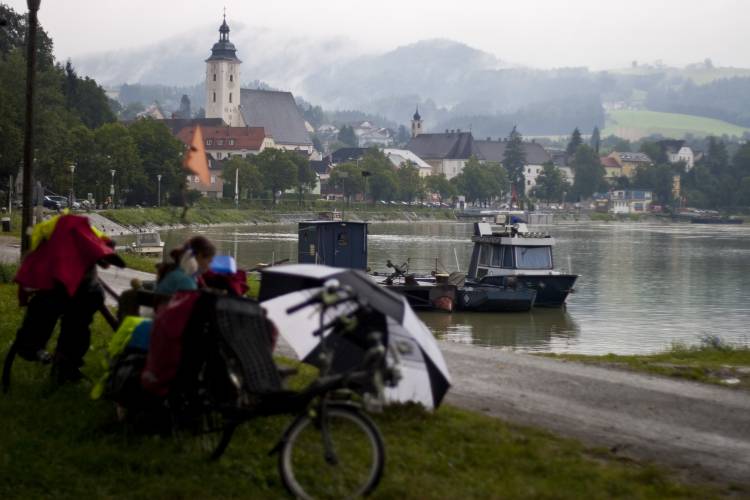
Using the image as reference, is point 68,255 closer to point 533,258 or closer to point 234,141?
point 533,258

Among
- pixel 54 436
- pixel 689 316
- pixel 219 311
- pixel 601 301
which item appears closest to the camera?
pixel 219 311

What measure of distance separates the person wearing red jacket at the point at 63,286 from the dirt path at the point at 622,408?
357cm

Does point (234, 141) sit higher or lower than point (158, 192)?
higher

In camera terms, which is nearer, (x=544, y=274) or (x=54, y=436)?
(x=54, y=436)

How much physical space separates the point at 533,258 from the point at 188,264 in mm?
31753

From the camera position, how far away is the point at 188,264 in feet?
28.8

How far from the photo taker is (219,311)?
7.75 m

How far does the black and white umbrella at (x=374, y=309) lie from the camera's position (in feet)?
26.7

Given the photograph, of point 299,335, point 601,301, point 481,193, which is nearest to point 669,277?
point 601,301

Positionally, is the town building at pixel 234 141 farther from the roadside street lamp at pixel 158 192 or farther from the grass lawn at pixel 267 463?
the grass lawn at pixel 267 463

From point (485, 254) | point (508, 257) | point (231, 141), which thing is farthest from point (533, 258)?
point (231, 141)

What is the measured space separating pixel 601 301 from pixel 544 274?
12.6ft

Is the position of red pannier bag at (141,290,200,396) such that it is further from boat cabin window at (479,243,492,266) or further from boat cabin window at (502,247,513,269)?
boat cabin window at (479,243,492,266)

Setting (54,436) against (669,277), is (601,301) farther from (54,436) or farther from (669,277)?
(54,436)
